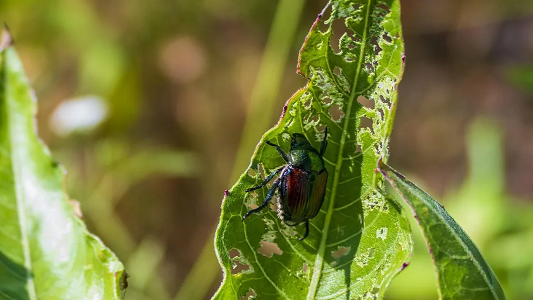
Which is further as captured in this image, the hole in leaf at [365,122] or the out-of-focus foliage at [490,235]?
the out-of-focus foliage at [490,235]

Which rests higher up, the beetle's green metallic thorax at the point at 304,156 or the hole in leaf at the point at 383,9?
the hole in leaf at the point at 383,9

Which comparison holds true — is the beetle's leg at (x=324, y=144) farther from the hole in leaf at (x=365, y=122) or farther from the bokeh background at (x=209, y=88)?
the bokeh background at (x=209, y=88)

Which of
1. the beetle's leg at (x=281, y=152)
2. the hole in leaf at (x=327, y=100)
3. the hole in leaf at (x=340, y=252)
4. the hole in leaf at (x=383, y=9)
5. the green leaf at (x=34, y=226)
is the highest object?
the hole in leaf at (x=383, y=9)

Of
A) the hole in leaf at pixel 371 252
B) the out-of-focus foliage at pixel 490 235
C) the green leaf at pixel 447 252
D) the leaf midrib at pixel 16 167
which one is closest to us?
the green leaf at pixel 447 252

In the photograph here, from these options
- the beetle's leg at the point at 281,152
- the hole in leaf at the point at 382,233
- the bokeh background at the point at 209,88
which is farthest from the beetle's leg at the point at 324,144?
the bokeh background at the point at 209,88

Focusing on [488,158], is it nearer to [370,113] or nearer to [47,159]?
[370,113]

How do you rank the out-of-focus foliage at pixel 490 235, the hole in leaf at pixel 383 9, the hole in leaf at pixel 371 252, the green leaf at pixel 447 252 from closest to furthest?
the green leaf at pixel 447 252, the hole in leaf at pixel 383 9, the hole in leaf at pixel 371 252, the out-of-focus foliage at pixel 490 235

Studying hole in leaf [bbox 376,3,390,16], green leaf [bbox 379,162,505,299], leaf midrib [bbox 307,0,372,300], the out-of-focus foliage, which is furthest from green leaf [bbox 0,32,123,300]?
the out-of-focus foliage

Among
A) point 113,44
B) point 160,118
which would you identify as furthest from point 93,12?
point 160,118
